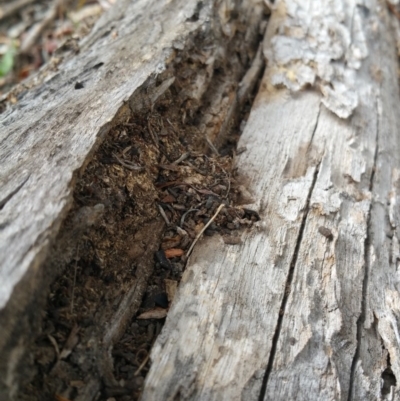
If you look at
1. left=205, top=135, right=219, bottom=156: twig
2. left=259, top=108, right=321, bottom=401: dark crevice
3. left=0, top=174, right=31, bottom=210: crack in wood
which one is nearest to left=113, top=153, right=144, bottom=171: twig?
left=0, top=174, right=31, bottom=210: crack in wood

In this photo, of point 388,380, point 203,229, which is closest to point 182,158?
point 203,229

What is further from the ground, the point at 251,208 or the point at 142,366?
the point at 142,366

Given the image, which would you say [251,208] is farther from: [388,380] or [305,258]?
[388,380]

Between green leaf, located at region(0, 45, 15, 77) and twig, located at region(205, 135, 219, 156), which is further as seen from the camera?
green leaf, located at region(0, 45, 15, 77)

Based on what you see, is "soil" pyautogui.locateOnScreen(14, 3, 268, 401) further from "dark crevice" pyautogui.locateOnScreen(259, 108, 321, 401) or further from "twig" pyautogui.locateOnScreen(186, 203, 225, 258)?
"dark crevice" pyautogui.locateOnScreen(259, 108, 321, 401)

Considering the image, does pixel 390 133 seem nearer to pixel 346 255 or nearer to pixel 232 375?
pixel 346 255

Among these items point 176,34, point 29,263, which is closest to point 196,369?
point 29,263
